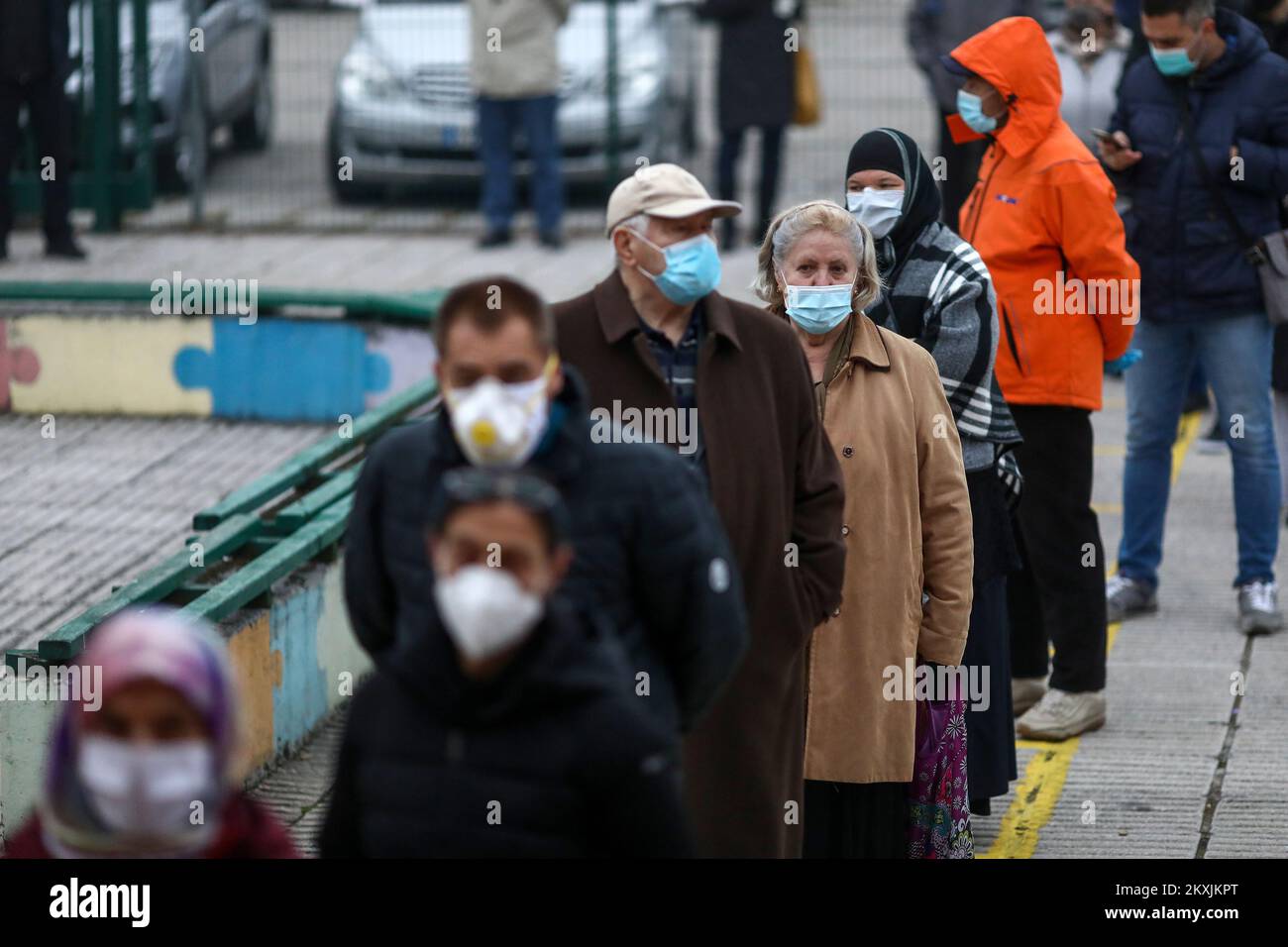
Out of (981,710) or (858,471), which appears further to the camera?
(981,710)

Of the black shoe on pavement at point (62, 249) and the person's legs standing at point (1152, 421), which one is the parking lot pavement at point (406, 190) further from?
the person's legs standing at point (1152, 421)

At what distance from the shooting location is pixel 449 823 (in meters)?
3.07

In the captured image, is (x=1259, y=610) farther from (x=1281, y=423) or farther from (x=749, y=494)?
(x=749, y=494)

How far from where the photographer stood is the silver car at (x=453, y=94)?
13570mm

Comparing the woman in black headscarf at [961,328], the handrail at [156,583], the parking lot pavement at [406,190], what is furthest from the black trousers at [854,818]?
the parking lot pavement at [406,190]

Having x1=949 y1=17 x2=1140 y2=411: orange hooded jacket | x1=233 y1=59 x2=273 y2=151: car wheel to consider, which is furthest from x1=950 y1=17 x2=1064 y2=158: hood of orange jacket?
x1=233 y1=59 x2=273 y2=151: car wheel

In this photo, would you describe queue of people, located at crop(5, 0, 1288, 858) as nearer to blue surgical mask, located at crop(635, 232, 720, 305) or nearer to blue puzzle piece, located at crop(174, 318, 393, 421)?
blue surgical mask, located at crop(635, 232, 720, 305)

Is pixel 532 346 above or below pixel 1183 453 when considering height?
above

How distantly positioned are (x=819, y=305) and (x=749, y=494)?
31.0 inches

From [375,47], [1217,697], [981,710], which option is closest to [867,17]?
[375,47]

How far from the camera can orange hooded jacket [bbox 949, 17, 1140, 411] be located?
20.3ft
